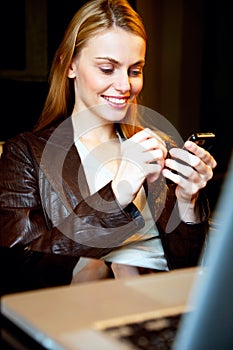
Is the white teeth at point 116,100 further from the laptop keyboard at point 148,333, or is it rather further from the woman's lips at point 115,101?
the laptop keyboard at point 148,333

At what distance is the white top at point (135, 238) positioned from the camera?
142cm

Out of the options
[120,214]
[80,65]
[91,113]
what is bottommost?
[120,214]

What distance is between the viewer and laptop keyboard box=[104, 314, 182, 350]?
22.4 inches

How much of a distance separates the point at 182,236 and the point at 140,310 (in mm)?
924

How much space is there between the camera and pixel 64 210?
1.59m

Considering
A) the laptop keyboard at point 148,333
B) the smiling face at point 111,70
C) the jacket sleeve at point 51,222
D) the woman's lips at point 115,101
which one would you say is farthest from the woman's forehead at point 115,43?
the laptop keyboard at point 148,333

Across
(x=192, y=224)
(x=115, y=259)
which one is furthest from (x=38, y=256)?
(x=192, y=224)

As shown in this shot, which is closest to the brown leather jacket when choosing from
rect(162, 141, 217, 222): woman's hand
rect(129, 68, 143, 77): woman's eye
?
rect(162, 141, 217, 222): woman's hand

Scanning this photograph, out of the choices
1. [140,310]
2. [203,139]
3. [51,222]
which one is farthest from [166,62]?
[140,310]

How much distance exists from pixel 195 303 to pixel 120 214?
3.02ft

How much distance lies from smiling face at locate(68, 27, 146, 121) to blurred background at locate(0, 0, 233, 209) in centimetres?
133

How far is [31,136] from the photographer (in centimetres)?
171

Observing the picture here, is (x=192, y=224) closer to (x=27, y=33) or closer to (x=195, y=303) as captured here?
(x=195, y=303)

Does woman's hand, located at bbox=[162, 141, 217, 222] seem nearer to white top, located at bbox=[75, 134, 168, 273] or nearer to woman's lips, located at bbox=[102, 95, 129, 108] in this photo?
white top, located at bbox=[75, 134, 168, 273]
